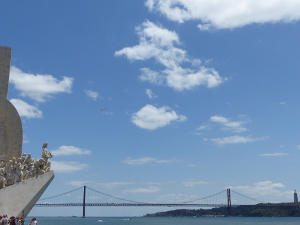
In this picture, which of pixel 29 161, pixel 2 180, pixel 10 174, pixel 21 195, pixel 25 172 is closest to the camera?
pixel 2 180

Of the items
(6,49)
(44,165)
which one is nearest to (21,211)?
(44,165)

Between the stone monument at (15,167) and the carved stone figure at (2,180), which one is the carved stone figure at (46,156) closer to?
the stone monument at (15,167)

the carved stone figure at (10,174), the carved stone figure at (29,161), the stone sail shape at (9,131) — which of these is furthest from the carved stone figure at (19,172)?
the stone sail shape at (9,131)

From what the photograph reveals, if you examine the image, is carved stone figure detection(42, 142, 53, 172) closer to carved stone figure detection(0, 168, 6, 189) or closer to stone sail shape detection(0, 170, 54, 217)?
stone sail shape detection(0, 170, 54, 217)

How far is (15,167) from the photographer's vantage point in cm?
1430

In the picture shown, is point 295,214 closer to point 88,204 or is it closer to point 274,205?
point 274,205

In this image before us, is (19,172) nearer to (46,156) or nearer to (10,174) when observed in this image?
(10,174)

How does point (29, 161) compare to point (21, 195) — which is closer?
point (21, 195)

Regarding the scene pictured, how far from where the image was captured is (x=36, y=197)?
48.5 feet

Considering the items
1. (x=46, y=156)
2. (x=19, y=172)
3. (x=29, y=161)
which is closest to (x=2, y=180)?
(x=19, y=172)

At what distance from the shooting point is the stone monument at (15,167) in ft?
46.0

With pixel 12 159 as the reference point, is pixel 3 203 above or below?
below

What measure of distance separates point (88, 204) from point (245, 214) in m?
27.8

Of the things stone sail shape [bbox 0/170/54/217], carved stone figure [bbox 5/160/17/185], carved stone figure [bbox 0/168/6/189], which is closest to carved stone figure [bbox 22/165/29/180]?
stone sail shape [bbox 0/170/54/217]
